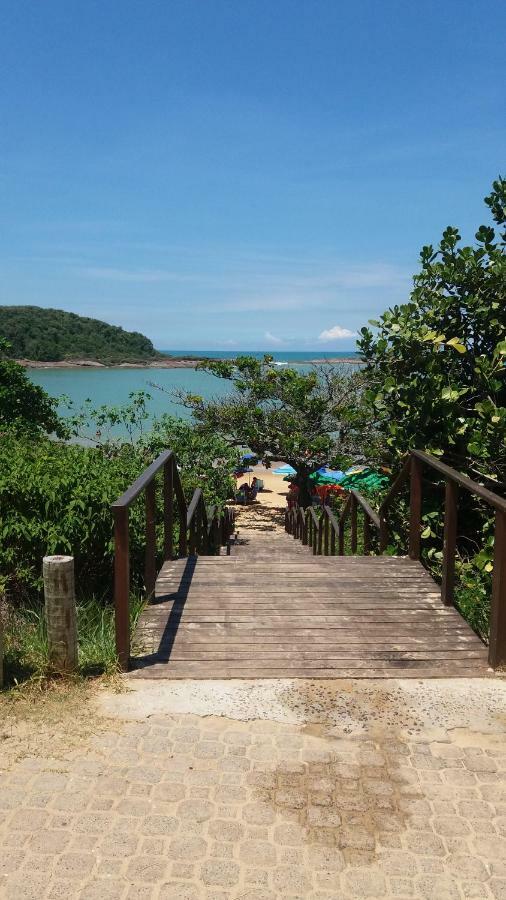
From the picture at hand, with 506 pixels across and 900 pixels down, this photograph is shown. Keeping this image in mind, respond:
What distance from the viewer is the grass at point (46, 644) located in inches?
136

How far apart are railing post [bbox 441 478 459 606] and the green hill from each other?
307 ft

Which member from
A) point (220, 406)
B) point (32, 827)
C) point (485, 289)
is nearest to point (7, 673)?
point (32, 827)

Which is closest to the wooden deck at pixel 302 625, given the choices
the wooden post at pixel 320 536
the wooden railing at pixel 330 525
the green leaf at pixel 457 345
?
the wooden railing at pixel 330 525

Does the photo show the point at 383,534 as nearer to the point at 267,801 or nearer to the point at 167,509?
the point at 167,509

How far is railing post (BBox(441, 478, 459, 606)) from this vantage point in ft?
14.3

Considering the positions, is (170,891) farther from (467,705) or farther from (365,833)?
(467,705)

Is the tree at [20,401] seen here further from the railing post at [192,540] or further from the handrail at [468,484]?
the handrail at [468,484]

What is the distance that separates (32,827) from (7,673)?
1123 mm

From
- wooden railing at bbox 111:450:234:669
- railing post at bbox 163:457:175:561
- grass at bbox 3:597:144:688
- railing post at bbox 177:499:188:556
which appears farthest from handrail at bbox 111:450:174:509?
railing post at bbox 177:499:188:556

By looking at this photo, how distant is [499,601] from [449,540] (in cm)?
85

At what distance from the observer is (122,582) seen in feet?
11.4

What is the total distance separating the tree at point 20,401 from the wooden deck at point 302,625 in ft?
20.1

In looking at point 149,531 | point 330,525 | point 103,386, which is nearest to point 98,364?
point 103,386

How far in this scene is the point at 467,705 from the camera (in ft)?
10.8
